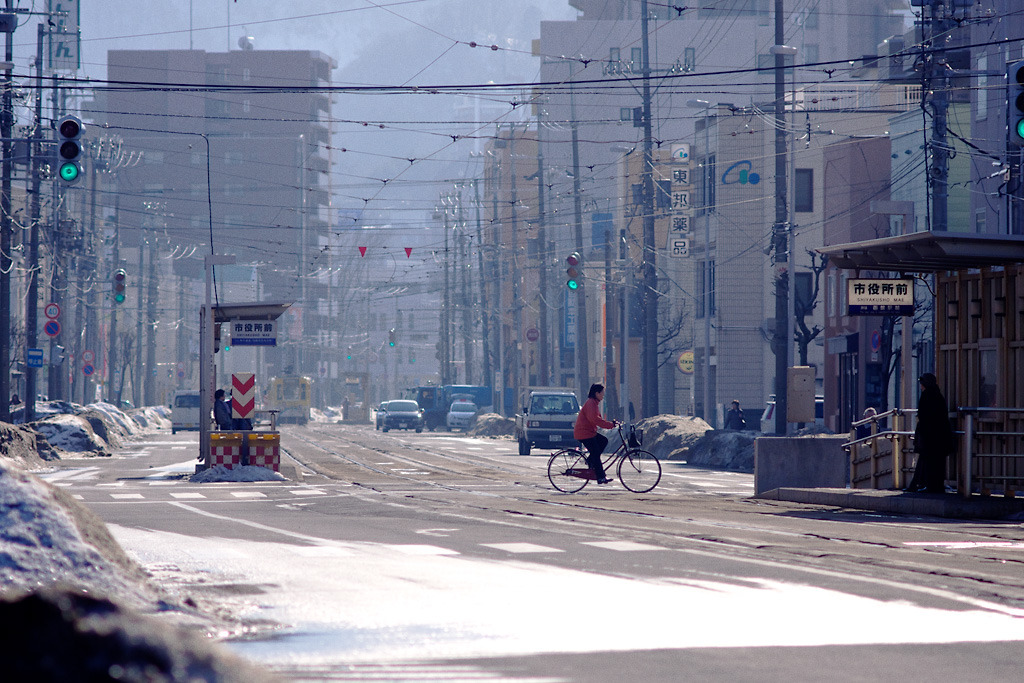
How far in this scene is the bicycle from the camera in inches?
893

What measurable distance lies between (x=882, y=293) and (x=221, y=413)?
1435 cm

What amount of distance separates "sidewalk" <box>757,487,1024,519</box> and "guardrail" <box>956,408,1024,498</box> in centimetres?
32

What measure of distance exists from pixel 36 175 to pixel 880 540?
3531 cm

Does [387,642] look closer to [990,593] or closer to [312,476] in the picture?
[990,593]

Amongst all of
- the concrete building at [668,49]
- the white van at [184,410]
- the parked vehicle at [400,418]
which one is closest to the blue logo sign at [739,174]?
the parked vehicle at [400,418]

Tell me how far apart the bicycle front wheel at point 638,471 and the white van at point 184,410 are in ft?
155

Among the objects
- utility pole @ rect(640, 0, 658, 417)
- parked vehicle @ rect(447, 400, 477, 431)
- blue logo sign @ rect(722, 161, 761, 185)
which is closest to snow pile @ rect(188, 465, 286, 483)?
utility pole @ rect(640, 0, 658, 417)

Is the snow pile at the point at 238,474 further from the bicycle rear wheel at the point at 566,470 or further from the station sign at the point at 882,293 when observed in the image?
the station sign at the point at 882,293

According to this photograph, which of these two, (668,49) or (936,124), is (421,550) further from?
(668,49)

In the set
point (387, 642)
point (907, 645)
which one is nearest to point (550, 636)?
point (387, 642)

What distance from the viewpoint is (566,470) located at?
901 inches

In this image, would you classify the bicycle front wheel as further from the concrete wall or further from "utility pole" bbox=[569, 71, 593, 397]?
"utility pole" bbox=[569, 71, 593, 397]

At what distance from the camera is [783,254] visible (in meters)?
36.9

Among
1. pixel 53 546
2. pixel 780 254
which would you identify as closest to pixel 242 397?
pixel 780 254
